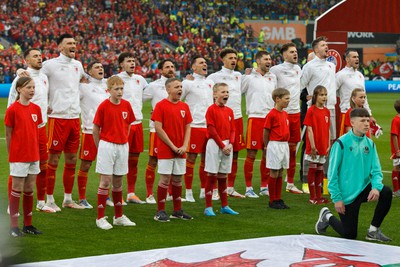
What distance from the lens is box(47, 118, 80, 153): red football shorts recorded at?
931 cm

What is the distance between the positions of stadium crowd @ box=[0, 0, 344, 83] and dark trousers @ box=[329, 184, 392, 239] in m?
27.7

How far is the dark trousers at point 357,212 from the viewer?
7398 mm

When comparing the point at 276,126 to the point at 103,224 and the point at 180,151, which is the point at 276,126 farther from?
the point at 103,224

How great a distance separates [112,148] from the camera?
26.4 ft

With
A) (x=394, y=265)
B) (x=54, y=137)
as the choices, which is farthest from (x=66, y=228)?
(x=394, y=265)

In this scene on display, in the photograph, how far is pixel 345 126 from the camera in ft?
37.1

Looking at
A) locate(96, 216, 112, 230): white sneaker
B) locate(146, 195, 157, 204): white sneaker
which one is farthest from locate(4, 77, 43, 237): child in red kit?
locate(146, 195, 157, 204): white sneaker

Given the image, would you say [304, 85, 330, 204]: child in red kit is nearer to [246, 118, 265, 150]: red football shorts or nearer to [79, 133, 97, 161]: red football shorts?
[246, 118, 265, 150]: red football shorts

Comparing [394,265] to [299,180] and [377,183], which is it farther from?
[299,180]

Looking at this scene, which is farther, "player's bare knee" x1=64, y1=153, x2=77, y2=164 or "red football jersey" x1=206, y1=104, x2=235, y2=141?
"player's bare knee" x1=64, y1=153, x2=77, y2=164

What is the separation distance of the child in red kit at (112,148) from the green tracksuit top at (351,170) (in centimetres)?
231

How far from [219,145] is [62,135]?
6.59 feet

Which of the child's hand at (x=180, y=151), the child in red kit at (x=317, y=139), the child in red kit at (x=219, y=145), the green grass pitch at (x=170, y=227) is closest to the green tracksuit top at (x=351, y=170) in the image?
the green grass pitch at (x=170, y=227)

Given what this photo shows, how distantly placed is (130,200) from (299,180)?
3.61m
